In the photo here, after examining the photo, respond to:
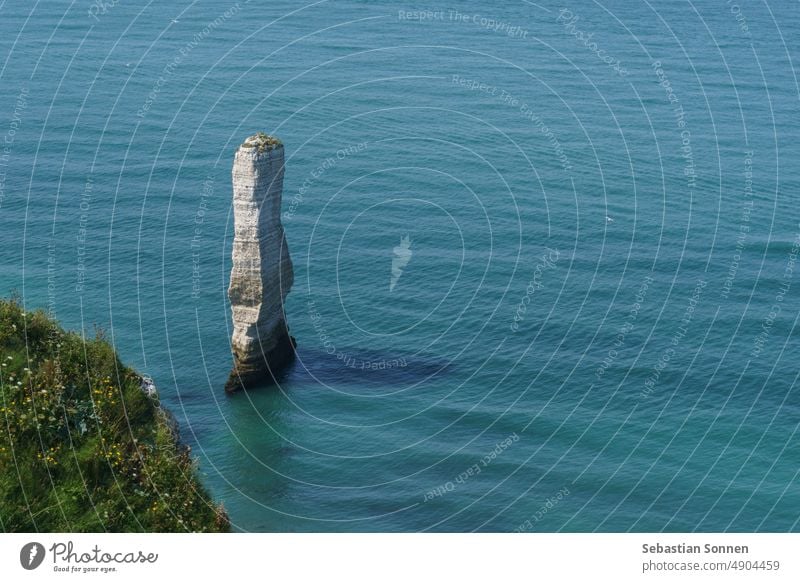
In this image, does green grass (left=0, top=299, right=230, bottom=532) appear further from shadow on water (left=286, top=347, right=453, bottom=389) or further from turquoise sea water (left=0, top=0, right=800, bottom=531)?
shadow on water (left=286, top=347, right=453, bottom=389)

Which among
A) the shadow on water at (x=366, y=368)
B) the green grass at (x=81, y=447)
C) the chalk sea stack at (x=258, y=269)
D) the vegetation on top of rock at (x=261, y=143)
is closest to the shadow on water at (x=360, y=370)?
the shadow on water at (x=366, y=368)

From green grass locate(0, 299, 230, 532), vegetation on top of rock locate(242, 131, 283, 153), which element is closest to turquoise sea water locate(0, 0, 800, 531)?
green grass locate(0, 299, 230, 532)

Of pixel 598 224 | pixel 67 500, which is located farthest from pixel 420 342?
pixel 67 500

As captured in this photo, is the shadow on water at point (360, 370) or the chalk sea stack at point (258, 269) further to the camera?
the shadow on water at point (360, 370)

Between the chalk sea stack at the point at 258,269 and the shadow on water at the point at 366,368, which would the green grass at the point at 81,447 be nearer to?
the chalk sea stack at the point at 258,269

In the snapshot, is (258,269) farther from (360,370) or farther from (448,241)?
(448,241)

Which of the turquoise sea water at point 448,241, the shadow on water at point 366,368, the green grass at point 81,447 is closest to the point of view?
the green grass at point 81,447

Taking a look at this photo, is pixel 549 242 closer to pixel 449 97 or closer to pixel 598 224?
pixel 598 224
